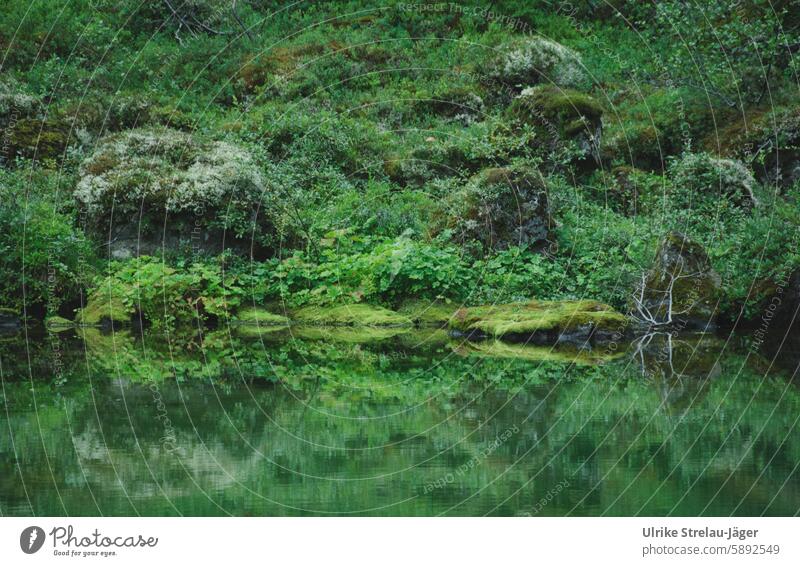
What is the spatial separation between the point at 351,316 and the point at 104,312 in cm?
379

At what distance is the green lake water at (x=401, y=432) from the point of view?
187 inches

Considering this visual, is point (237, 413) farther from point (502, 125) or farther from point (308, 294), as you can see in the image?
point (502, 125)

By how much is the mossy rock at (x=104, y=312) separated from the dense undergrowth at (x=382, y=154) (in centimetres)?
5

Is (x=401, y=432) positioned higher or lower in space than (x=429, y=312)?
lower

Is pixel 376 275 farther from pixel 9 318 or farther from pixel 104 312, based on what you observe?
pixel 9 318

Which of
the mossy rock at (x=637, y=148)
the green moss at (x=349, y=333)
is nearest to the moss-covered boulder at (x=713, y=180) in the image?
the mossy rock at (x=637, y=148)

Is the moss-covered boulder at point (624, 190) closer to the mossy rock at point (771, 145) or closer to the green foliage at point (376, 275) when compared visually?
the mossy rock at point (771, 145)

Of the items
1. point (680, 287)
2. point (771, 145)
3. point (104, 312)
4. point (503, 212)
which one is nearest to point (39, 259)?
point (104, 312)

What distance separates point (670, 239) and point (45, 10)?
19786 millimetres

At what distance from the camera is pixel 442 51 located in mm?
24250

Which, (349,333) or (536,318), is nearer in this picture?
(536,318)

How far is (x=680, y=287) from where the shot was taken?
44.2 feet

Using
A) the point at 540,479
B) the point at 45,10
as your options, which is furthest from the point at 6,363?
the point at 45,10

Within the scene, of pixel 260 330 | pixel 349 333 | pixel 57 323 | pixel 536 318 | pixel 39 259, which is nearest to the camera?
pixel 536 318
